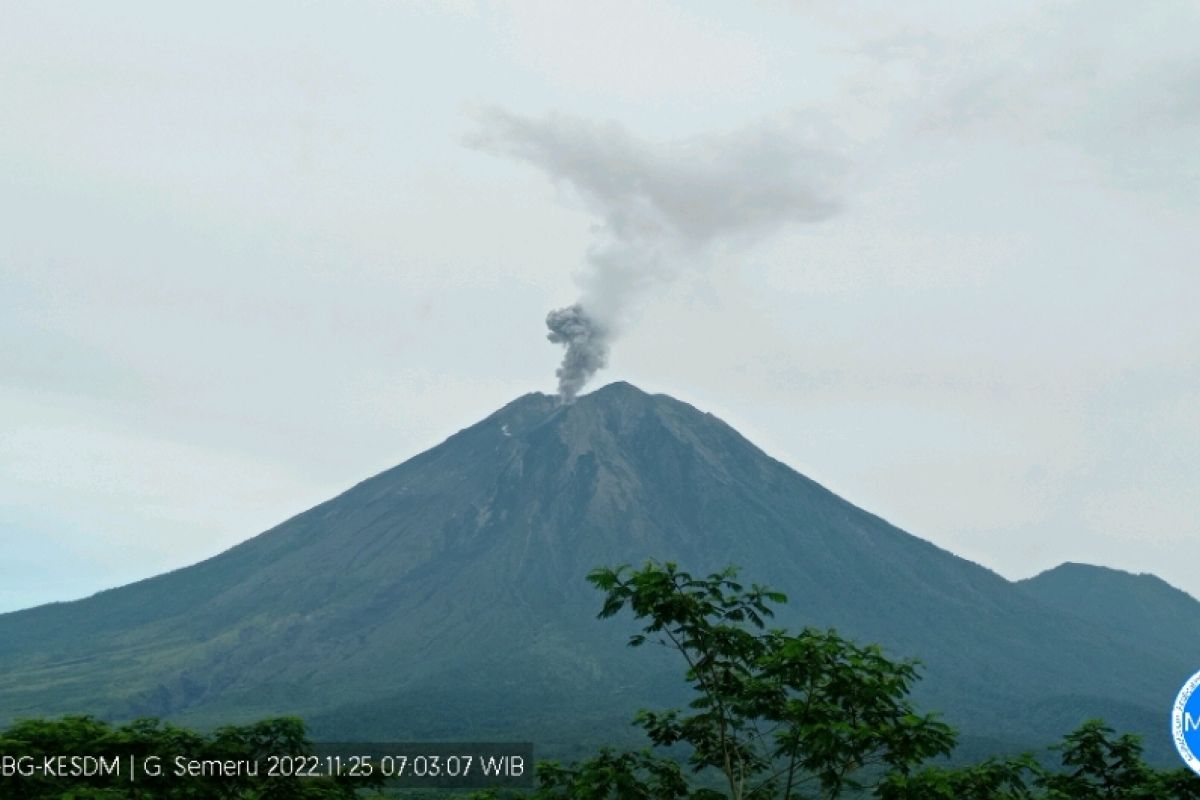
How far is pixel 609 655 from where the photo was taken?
154000mm

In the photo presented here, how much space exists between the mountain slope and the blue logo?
325 ft

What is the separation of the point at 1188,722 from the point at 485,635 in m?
147

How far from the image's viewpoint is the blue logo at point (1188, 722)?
54.5 feet

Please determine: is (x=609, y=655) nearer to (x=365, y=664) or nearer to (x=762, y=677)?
(x=365, y=664)

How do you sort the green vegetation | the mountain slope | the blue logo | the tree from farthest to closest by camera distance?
the mountain slope
the green vegetation
the tree
the blue logo

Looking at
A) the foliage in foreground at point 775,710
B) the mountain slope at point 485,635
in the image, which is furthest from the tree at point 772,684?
the mountain slope at point 485,635

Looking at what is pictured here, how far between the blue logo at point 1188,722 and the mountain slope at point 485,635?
99.1 meters

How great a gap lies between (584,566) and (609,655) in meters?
→ 27.4

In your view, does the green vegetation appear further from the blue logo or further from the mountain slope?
the mountain slope

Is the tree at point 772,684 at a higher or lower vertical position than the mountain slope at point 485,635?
lower

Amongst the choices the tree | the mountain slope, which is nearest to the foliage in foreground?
the tree

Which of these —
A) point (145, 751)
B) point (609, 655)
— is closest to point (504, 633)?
point (609, 655)

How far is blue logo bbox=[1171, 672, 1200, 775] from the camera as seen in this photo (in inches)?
655

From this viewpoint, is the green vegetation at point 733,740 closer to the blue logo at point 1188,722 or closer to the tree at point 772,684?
the tree at point 772,684
